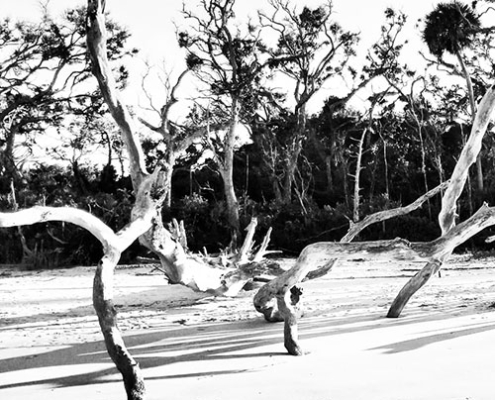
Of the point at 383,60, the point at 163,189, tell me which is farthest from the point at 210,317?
the point at 383,60

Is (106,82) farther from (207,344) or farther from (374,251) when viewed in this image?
(374,251)

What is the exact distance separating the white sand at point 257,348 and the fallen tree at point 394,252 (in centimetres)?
23

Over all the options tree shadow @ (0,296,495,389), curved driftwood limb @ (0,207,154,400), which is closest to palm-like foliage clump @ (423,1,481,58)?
tree shadow @ (0,296,495,389)

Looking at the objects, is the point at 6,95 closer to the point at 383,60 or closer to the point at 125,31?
the point at 125,31

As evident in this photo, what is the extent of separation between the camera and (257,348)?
6.19m

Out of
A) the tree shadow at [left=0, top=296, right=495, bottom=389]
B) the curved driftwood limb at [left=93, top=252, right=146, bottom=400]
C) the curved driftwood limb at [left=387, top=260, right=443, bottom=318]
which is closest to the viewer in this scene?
the curved driftwood limb at [left=93, top=252, right=146, bottom=400]

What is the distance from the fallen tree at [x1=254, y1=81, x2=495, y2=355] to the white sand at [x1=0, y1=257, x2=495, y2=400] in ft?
0.76

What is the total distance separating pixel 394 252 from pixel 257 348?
1.57 metres

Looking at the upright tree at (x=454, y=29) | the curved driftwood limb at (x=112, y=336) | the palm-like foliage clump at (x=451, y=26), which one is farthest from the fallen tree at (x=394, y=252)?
the palm-like foliage clump at (x=451, y=26)

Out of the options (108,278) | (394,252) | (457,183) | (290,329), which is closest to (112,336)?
(108,278)

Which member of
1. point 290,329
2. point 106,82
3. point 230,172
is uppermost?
point 230,172

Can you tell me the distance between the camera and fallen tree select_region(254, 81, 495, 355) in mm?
6332

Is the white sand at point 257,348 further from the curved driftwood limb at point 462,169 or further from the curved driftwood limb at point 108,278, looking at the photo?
the curved driftwood limb at point 462,169

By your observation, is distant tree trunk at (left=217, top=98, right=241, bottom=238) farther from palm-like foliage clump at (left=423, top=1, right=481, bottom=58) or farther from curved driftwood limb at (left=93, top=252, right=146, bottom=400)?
curved driftwood limb at (left=93, top=252, right=146, bottom=400)
